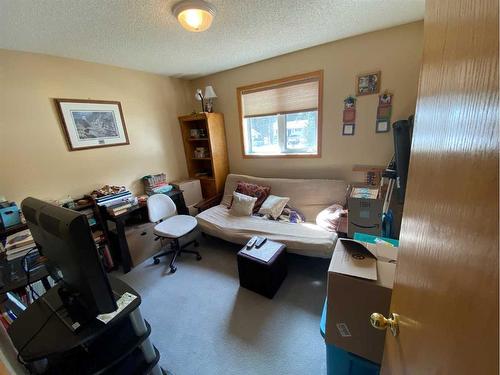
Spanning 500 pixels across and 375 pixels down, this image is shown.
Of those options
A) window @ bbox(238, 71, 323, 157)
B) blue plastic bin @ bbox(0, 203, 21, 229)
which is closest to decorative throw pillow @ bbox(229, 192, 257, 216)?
window @ bbox(238, 71, 323, 157)

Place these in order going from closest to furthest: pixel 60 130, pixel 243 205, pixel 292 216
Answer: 1. pixel 60 130
2. pixel 292 216
3. pixel 243 205

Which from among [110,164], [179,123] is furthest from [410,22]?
[110,164]

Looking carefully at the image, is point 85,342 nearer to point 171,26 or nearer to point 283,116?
point 171,26

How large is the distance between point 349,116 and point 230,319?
2409 millimetres

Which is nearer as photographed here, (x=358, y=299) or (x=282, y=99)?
(x=358, y=299)

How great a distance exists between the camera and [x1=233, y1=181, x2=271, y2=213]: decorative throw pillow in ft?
9.20

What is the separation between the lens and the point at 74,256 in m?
0.70

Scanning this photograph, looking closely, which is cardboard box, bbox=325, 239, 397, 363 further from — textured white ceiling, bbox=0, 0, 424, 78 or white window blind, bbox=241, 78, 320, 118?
white window blind, bbox=241, 78, 320, 118

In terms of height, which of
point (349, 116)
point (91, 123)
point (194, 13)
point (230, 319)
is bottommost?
point (230, 319)

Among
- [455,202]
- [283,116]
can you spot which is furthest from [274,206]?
[455,202]

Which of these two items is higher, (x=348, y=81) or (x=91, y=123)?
(x=348, y=81)

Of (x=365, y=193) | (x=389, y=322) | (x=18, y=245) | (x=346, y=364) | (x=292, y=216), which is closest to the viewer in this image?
(x=389, y=322)

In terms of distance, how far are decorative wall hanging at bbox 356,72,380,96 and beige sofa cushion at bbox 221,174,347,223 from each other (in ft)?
3.33

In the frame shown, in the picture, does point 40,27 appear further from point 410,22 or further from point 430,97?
point 410,22
